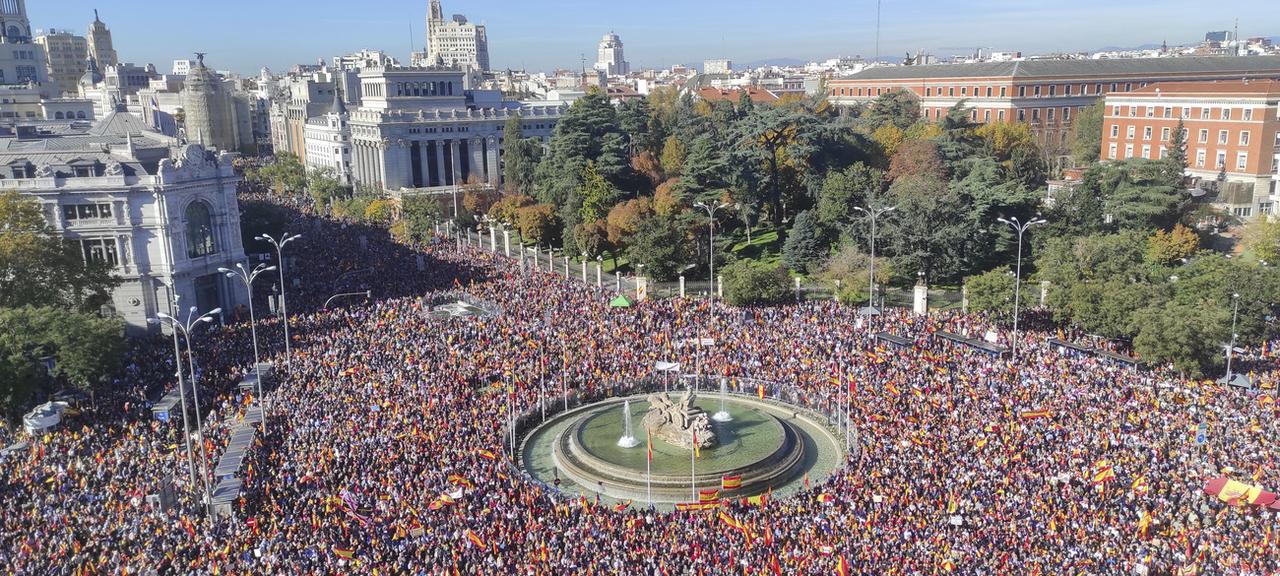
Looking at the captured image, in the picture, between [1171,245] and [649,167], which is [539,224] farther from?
[1171,245]

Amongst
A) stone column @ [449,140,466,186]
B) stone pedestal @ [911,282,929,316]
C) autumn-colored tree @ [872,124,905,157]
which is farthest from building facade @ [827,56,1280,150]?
stone pedestal @ [911,282,929,316]

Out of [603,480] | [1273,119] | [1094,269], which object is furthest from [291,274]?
[1273,119]

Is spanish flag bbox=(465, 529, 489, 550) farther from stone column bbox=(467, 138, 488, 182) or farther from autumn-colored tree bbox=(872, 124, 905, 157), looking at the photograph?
stone column bbox=(467, 138, 488, 182)

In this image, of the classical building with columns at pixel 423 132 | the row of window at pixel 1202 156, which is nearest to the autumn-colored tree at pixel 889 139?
the row of window at pixel 1202 156

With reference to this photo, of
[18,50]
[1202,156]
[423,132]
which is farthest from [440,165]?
[18,50]

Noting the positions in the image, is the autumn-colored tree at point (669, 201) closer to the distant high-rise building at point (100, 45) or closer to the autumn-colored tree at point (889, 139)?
the autumn-colored tree at point (889, 139)
